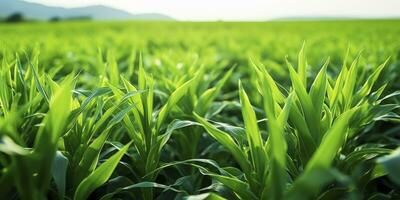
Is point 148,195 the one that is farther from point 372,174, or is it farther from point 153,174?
point 372,174

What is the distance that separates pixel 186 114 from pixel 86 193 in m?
0.83

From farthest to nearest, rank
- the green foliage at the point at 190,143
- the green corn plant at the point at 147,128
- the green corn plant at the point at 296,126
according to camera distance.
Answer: the green corn plant at the point at 147,128 < the green corn plant at the point at 296,126 < the green foliage at the point at 190,143

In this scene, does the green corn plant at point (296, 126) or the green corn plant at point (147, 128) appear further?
the green corn plant at point (147, 128)

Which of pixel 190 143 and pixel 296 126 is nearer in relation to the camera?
pixel 296 126

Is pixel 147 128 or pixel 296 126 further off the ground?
pixel 296 126

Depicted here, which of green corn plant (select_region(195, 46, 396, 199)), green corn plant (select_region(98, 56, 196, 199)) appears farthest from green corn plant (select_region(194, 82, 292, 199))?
green corn plant (select_region(98, 56, 196, 199))

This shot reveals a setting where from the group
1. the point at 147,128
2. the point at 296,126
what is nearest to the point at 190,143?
the point at 147,128

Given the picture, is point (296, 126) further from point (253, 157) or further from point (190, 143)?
point (190, 143)

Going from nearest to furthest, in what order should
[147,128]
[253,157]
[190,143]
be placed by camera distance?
[253,157] < [147,128] < [190,143]

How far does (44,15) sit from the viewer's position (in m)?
192

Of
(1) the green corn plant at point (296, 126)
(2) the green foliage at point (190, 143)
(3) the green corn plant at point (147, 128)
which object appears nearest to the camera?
(2) the green foliage at point (190, 143)

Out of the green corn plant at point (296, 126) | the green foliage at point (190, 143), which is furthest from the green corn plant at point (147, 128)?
the green corn plant at point (296, 126)

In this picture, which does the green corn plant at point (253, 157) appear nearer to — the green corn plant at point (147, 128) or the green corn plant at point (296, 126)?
the green corn plant at point (296, 126)

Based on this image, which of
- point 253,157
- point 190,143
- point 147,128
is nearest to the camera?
point 253,157
